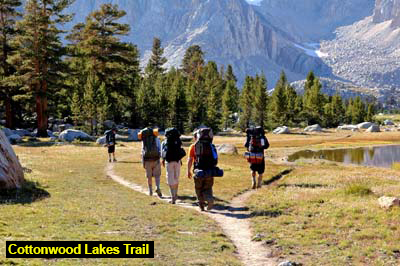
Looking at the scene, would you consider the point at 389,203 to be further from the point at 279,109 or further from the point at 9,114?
the point at 279,109

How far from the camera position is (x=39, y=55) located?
54594mm

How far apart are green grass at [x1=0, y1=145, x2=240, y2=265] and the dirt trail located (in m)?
0.35

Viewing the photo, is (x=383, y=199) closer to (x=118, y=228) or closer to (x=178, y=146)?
(x=178, y=146)

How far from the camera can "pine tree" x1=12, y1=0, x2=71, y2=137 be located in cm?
5503

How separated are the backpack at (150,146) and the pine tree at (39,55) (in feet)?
136

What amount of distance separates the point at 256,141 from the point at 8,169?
36.9ft

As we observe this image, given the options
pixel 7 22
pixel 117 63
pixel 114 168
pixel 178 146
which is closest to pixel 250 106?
pixel 117 63

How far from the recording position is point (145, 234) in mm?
11891

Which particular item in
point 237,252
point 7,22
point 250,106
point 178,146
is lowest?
point 237,252

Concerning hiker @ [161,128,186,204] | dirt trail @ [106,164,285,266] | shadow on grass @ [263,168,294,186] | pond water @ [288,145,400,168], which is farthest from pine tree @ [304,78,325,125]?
hiker @ [161,128,186,204]

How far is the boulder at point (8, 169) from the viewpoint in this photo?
17.2 meters

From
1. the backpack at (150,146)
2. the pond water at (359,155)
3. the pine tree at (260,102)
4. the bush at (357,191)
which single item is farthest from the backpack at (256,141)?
the pine tree at (260,102)

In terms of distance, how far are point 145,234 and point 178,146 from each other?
540cm

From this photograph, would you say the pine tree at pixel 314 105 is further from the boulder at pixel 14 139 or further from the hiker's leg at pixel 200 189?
the hiker's leg at pixel 200 189
